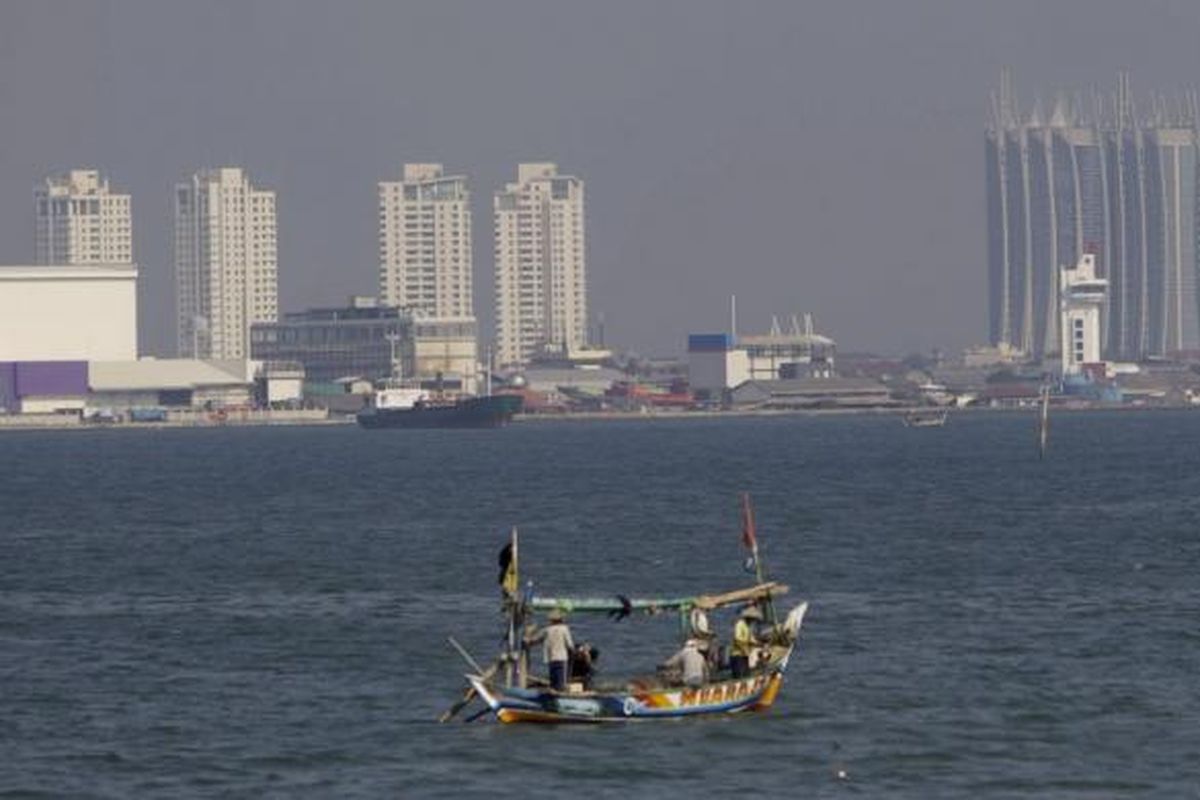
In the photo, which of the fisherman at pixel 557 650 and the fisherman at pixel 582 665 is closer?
the fisherman at pixel 557 650

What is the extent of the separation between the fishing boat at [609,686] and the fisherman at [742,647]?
10 centimetres

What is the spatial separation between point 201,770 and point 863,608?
22907 millimetres

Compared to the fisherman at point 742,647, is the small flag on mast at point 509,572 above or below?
above

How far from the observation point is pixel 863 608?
60.6 meters

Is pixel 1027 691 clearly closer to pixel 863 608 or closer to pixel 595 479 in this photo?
pixel 863 608

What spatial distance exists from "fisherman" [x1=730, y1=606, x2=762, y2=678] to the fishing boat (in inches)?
3.8

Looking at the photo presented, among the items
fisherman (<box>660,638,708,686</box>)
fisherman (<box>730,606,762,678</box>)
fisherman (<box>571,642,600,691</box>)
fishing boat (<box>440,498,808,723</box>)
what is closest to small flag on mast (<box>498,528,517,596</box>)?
fishing boat (<box>440,498,808,723</box>)

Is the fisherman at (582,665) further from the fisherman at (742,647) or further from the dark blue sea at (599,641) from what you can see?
the fisherman at (742,647)

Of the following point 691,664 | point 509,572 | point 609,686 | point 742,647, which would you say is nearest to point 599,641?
point 742,647

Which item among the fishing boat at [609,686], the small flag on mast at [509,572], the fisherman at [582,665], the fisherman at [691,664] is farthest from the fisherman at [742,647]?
the small flag on mast at [509,572]

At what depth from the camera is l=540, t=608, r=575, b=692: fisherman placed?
4284cm

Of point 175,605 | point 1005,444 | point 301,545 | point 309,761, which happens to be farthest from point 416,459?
point 309,761

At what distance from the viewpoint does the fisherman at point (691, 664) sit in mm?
43562

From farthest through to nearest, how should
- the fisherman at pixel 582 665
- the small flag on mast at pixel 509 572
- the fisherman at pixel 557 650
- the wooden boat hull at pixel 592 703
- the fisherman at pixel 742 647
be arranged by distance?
1. the fisherman at pixel 742 647
2. the fisherman at pixel 582 665
3. the small flag on mast at pixel 509 572
4. the wooden boat hull at pixel 592 703
5. the fisherman at pixel 557 650
